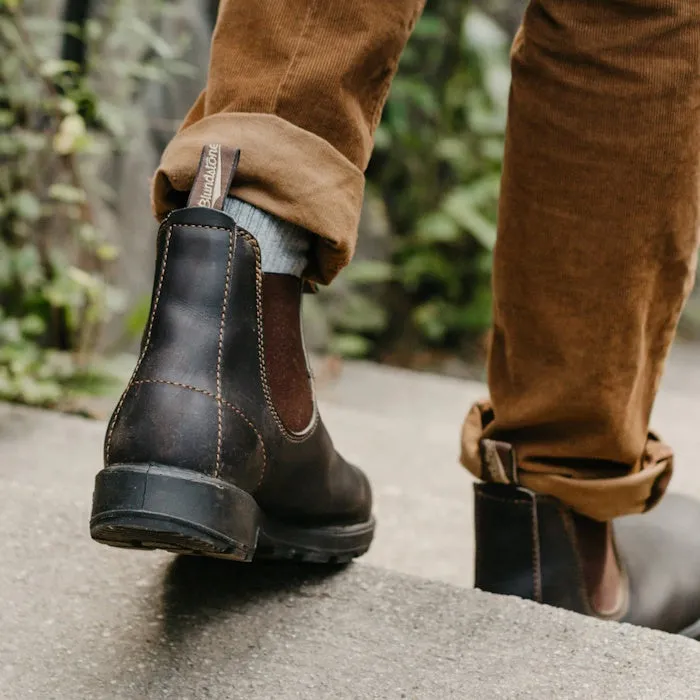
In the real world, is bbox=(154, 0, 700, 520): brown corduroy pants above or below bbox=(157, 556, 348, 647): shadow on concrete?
above

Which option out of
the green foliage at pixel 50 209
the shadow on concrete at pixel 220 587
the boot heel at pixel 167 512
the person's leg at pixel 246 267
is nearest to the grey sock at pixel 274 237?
the person's leg at pixel 246 267

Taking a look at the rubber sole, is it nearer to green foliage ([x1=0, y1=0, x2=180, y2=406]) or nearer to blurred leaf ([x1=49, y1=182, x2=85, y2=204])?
green foliage ([x1=0, y1=0, x2=180, y2=406])

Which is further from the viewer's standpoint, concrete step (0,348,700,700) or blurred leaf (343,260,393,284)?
blurred leaf (343,260,393,284)

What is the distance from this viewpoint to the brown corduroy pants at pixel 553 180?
0.89 m

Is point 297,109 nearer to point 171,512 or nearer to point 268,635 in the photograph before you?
point 171,512

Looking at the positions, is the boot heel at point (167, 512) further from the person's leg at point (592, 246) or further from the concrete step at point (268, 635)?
the person's leg at point (592, 246)

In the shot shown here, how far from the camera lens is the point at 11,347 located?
2152 millimetres

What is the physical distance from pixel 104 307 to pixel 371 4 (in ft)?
5.88

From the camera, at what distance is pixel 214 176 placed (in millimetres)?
858

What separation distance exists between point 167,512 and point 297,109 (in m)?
0.43

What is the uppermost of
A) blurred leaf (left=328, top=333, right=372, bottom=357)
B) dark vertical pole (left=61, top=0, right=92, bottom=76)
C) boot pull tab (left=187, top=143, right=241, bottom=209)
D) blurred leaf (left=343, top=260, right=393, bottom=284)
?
boot pull tab (left=187, top=143, right=241, bottom=209)

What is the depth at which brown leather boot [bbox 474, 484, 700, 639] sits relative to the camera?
1.13m

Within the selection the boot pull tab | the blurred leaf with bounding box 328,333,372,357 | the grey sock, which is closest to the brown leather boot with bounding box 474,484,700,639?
the grey sock

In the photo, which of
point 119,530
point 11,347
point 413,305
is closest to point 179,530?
point 119,530
